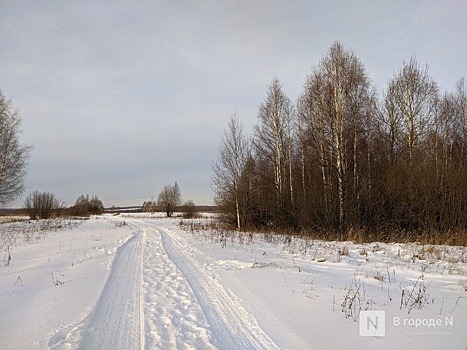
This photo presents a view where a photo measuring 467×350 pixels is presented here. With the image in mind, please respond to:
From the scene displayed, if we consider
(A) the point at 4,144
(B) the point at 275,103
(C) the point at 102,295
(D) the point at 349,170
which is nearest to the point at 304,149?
(D) the point at 349,170

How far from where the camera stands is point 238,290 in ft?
20.9

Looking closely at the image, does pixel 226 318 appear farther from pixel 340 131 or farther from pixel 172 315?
pixel 340 131

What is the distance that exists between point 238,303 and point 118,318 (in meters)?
2.10

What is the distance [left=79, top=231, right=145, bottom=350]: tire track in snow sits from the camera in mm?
4012

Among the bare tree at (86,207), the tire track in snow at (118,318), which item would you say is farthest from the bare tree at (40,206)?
the tire track in snow at (118,318)

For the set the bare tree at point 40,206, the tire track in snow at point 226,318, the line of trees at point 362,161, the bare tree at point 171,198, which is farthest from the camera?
the bare tree at point 171,198

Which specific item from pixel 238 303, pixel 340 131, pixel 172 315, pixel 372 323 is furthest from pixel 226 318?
pixel 340 131

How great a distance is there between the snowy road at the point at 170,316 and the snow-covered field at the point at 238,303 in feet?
0.06

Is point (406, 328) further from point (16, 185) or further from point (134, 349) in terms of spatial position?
point (16, 185)

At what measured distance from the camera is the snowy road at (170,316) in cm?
401

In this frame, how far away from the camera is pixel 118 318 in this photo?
4.86m

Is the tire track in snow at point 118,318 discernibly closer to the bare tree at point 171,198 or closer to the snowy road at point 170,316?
the snowy road at point 170,316

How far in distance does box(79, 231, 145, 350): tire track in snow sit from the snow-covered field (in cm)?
2

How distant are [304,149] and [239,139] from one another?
675cm
